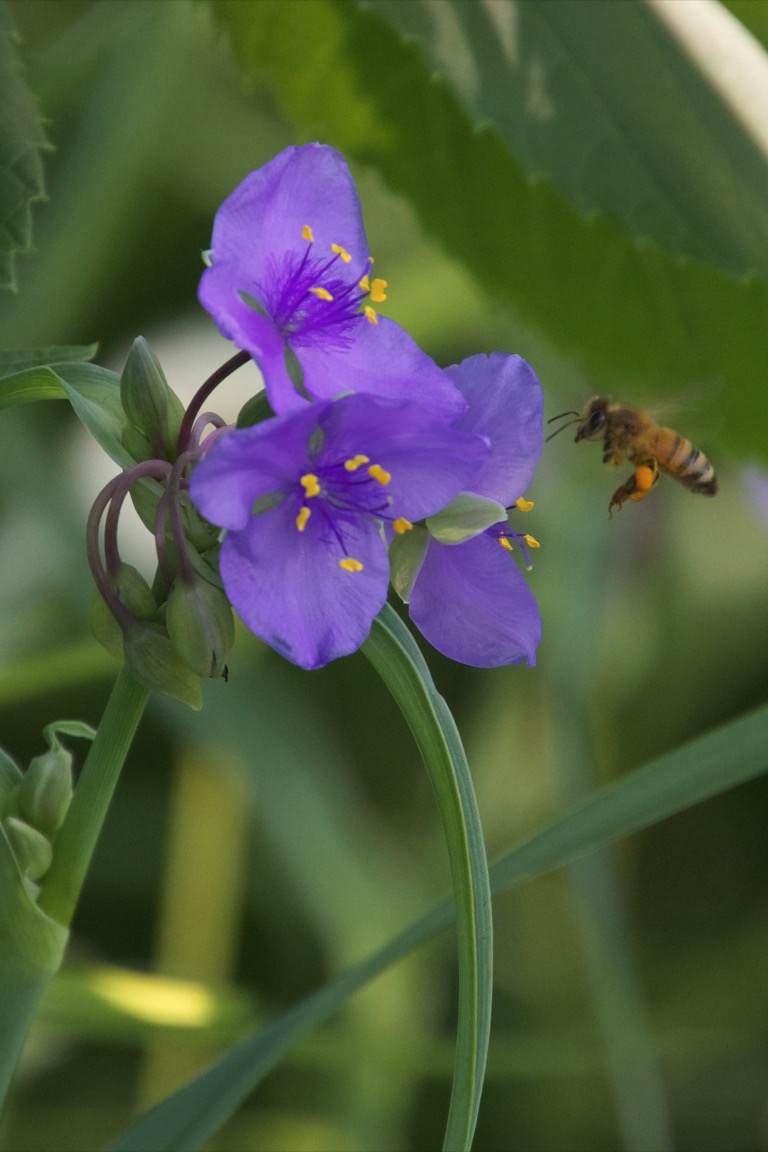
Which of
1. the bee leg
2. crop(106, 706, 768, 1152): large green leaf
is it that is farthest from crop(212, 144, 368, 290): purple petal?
the bee leg

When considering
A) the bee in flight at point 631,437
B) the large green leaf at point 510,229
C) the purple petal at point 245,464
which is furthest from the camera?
the bee in flight at point 631,437

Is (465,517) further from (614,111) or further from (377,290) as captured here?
(614,111)

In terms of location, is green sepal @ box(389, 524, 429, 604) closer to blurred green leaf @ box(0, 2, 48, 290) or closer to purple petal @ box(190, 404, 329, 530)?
purple petal @ box(190, 404, 329, 530)

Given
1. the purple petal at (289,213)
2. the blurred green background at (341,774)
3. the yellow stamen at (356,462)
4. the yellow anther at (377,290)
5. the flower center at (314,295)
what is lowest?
the blurred green background at (341,774)

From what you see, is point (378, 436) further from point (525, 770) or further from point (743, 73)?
point (525, 770)

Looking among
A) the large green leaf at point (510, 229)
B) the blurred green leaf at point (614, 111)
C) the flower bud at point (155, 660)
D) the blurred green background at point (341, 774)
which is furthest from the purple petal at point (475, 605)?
the blurred green background at point (341, 774)

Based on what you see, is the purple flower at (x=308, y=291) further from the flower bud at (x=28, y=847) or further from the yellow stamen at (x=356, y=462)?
the flower bud at (x=28, y=847)
